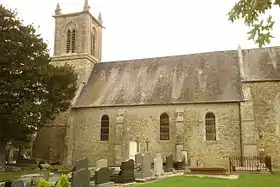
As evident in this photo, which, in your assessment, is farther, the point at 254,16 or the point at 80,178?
the point at 80,178

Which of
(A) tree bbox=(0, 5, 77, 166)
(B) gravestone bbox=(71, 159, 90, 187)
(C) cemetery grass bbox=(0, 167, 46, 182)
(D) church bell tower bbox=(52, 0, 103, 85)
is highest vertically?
(D) church bell tower bbox=(52, 0, 103, 85)

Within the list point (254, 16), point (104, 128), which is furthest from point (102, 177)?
point (104, 128)

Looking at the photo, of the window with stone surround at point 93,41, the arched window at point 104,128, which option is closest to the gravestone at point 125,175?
the arched window at point 104,128

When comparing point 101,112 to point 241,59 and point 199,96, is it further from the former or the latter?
point 241,59

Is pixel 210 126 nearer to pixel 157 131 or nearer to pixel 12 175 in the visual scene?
pixel 157 131

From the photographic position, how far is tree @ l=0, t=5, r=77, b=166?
22234 mm

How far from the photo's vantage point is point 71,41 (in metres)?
34.4

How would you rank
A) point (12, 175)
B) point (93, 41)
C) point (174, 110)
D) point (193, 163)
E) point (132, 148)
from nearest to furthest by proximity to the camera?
1. point (12, 175)
2. point (193, 163)
3. point (132, 148)
4. point (174, 110)
5. point (93, 41)

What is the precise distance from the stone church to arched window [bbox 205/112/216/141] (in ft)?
0.25

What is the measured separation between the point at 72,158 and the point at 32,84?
26.2 ft

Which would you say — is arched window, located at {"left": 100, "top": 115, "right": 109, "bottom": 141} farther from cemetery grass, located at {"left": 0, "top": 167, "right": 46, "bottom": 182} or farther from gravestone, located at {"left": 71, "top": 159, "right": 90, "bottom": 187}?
gravestone, located at {"left": 71, "top": 159, "right": 90, "bottom": 187}

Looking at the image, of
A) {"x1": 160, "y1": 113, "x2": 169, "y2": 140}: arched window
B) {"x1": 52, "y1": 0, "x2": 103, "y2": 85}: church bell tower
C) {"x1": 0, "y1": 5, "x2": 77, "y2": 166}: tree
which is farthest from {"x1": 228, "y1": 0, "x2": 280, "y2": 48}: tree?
{"x1": 52, "y1": 0, "x2": 103, "y2": 85}: church bell tower

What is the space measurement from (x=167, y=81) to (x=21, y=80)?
1202 centimetres

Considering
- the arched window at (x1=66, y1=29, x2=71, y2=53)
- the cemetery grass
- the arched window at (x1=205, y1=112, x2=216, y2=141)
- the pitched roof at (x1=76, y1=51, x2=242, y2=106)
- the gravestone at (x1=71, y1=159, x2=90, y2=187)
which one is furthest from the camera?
the arched window at (x1=66, y1=29, x2=71, y2=53)
